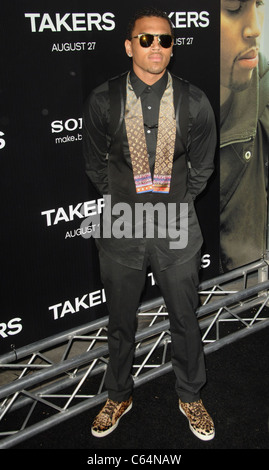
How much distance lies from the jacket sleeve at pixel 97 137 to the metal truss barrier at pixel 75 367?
1.05 metres

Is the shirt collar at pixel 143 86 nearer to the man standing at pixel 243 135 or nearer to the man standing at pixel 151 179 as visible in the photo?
the man standing at pixel 151 179

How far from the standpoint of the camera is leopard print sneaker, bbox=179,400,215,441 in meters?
3.15

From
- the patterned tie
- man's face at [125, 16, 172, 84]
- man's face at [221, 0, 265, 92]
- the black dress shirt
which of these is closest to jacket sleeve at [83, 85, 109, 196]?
the black dress shirt

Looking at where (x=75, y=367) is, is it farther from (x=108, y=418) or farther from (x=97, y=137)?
(x=97, y=137)

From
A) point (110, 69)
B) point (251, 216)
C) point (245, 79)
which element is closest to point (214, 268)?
point (251, 216)

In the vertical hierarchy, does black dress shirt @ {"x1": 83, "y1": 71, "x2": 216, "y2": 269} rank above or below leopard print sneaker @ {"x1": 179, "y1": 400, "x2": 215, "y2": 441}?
above

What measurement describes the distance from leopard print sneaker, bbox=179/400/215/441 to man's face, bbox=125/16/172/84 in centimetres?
185

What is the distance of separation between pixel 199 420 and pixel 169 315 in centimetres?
64

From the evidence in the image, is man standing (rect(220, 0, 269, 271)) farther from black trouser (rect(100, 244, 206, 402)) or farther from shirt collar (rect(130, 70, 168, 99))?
black trouser (rect(100, 244, 206, 402))

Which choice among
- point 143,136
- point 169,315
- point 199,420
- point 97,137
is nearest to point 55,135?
point 97,137

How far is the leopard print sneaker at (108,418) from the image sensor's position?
10.5ft

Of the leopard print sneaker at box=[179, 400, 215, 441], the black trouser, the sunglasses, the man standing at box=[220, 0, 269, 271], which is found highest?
the sunglasses

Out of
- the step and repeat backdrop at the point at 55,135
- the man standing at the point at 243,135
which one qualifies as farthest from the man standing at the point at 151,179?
the man standing at the point at 243,135

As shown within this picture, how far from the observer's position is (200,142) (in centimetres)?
295
